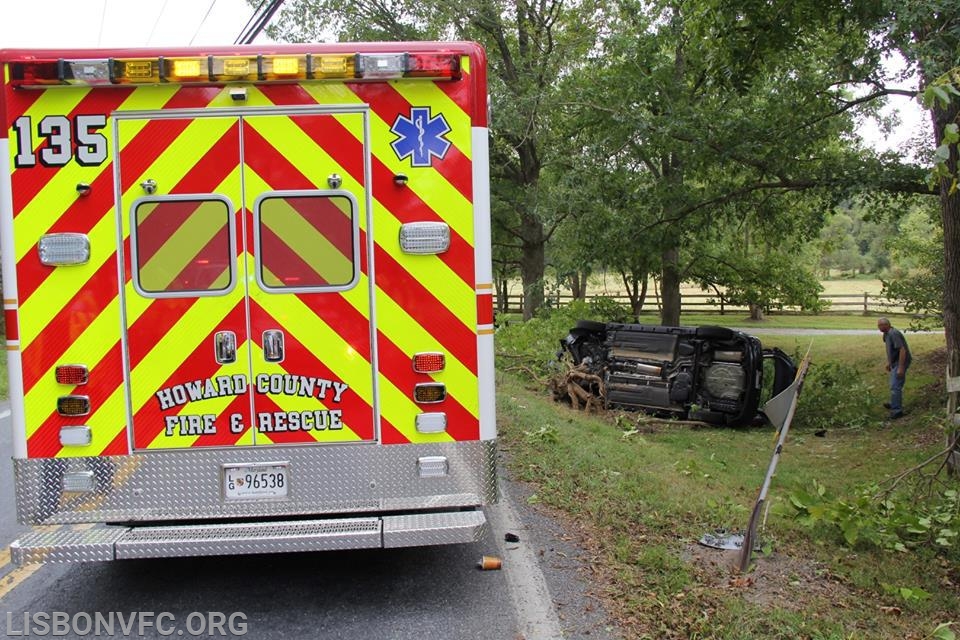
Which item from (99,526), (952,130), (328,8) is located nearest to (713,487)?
(952,130)

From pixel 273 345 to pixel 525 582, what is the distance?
2088 millimetres

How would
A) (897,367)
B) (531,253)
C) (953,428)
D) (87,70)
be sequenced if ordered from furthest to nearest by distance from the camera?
1. (531,253)
2. (897,367)
3. (953,428)
4. (87,70)

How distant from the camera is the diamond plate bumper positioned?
170 inches

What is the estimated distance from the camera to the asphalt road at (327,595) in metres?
4.46

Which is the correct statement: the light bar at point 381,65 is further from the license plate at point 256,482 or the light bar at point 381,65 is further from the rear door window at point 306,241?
the license plate at point 256,482

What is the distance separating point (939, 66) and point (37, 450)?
8.26 meters

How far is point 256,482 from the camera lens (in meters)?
4.61

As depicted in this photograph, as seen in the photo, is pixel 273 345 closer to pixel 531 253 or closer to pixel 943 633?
pixel 943 633

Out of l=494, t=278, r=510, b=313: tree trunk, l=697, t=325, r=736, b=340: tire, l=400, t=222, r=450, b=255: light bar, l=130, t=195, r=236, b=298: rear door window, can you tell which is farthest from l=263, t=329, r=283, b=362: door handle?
l=494, t=278, r=510, b=313: tree trunk

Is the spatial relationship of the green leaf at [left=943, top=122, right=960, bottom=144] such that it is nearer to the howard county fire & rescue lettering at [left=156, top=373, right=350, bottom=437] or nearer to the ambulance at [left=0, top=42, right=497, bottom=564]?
the ambulance at [left=0, top=42, right=497, bottom=564]

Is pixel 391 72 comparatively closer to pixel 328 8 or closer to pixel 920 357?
pixel 920 357

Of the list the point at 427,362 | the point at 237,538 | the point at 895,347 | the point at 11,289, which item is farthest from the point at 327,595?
the point at 895,347

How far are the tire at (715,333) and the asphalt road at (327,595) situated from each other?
7.14 meters
